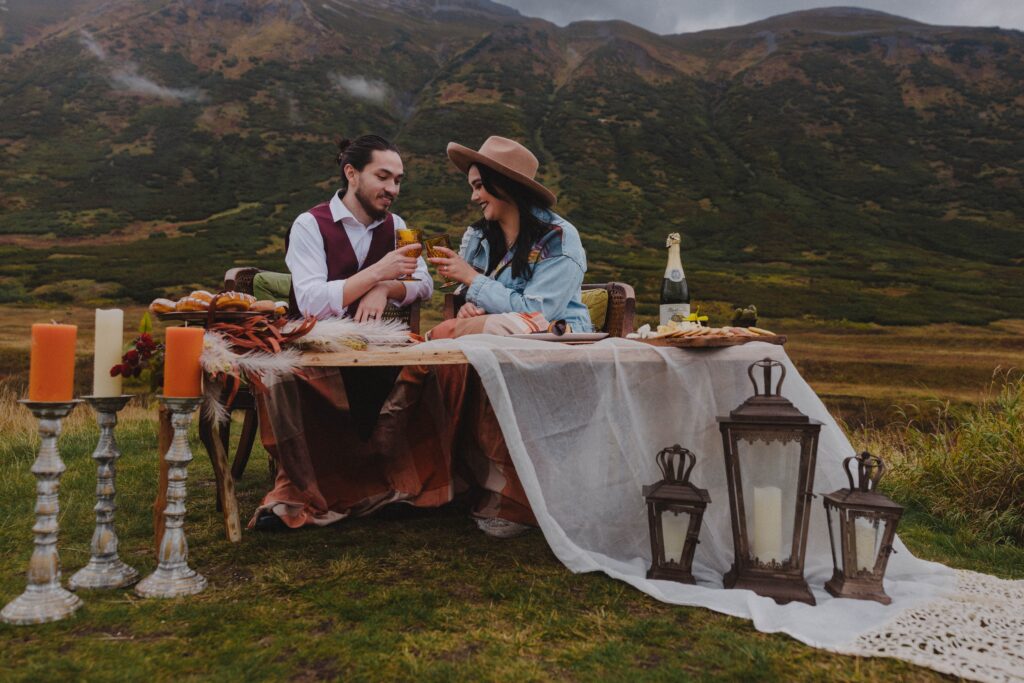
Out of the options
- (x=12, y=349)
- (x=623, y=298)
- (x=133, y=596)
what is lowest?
(x=12, y=349)

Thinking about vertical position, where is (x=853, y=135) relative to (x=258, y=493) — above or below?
above

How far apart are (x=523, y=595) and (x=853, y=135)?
83.9m

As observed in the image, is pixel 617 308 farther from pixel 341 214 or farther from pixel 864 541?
pixel 864 541

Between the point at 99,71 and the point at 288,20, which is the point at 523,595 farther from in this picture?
the point at 288,20

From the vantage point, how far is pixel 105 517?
2.26m

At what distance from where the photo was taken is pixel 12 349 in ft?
40.5

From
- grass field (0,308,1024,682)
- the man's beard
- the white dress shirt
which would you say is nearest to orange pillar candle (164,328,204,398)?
grass field (0,308,1024,682)

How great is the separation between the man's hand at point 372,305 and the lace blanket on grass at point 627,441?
0.68 m

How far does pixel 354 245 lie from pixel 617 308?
156 cm

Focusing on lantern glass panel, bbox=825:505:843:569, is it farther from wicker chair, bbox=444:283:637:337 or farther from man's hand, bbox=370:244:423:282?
man's hand, bbox=370:244:423:282

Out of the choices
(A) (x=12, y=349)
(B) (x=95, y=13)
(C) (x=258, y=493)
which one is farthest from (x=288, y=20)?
(C) (x=258, y=493)

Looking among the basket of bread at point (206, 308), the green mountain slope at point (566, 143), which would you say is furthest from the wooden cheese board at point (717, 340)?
the green mountain slope at point (566, 143)

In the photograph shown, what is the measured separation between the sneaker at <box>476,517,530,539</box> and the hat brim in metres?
1.49

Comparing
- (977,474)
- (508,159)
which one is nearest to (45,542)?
(508,159)
